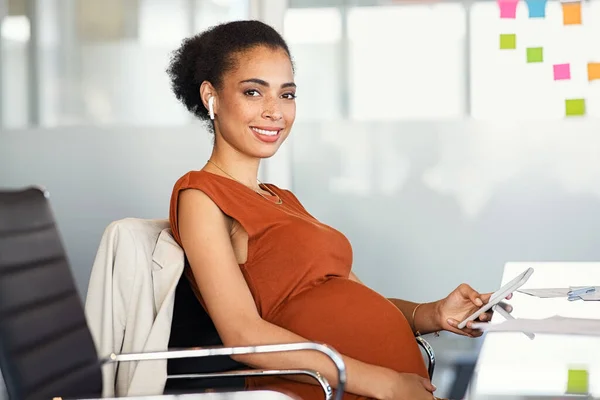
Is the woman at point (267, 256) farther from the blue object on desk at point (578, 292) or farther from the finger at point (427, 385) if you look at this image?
the blue object on desk at point (578, 292)

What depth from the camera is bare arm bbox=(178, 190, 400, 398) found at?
6.31ft

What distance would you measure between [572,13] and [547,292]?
2.01m

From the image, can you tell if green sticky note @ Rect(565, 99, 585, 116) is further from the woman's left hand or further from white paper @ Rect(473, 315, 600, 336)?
white paper @ Rect(473, 315, 600, 336)

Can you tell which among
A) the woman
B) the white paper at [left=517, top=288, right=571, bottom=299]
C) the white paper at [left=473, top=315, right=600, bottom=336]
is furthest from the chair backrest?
the white paper at [left=517, top=288, right=571, bottom=299]

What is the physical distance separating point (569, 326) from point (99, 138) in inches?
113

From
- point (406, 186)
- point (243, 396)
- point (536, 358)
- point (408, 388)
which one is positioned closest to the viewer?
point (536, 358)

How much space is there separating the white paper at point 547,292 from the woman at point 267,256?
188 mm

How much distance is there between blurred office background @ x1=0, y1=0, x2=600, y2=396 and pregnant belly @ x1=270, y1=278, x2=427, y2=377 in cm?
193

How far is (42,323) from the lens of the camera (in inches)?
65.1

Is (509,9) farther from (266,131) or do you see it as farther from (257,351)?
(257,351)

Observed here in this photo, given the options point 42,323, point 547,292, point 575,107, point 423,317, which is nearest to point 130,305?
point 42,323

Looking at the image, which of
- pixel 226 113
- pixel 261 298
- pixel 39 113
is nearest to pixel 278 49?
pixel 226 113

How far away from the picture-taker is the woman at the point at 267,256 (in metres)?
1.95

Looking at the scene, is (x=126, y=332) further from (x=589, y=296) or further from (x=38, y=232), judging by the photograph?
(x=589, y=296)
